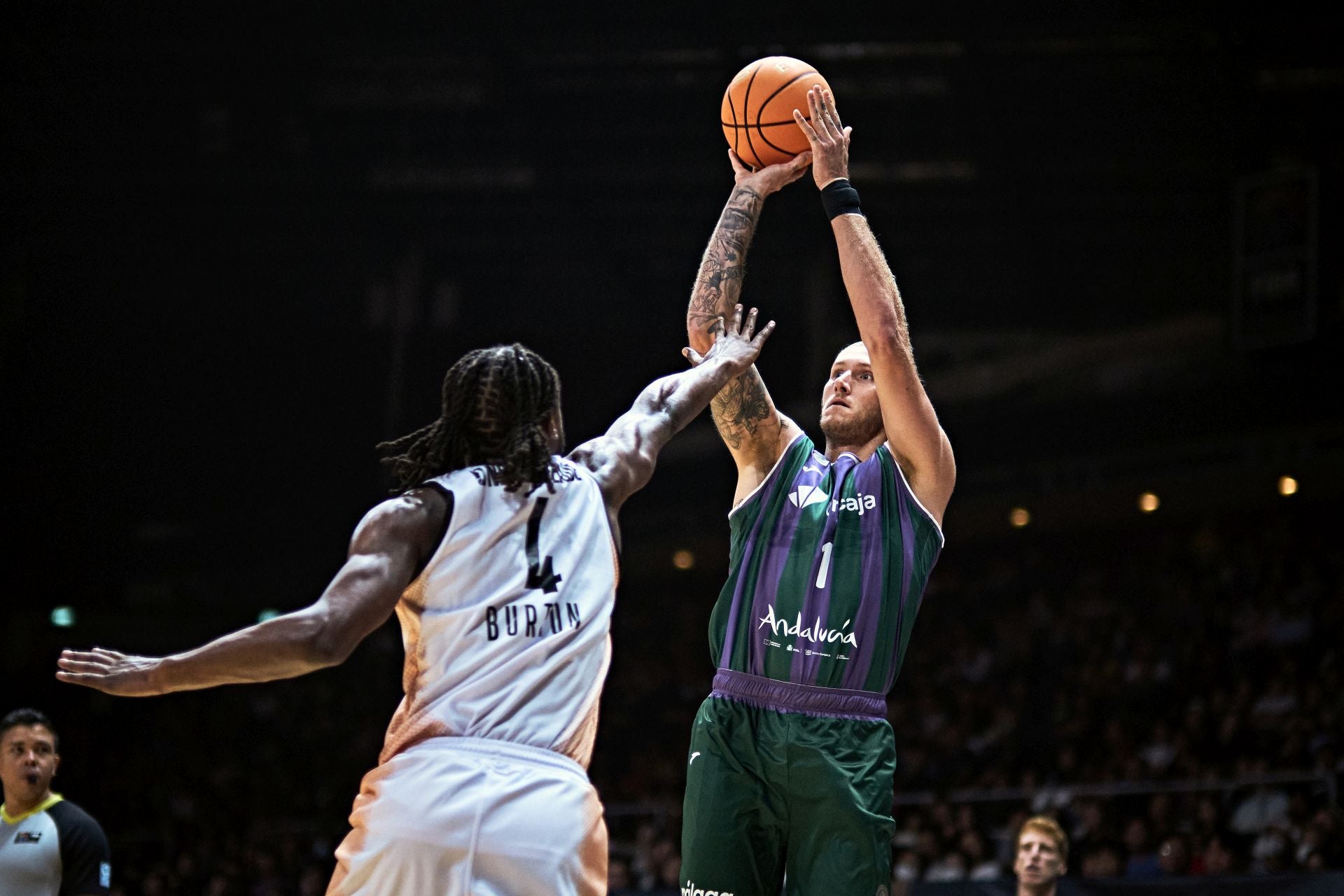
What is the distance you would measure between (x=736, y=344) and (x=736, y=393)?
26 centimetres

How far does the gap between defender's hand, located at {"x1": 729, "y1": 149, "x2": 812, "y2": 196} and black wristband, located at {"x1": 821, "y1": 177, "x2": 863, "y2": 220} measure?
1.22ft

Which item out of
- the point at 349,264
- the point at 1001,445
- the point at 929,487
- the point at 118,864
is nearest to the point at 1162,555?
the point at 1001,445

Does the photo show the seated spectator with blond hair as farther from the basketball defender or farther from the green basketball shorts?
the basketball defender

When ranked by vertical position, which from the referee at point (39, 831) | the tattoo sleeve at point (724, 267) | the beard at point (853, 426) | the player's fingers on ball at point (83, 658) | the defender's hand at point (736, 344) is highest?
the tattoo sleeve at point (724, 267)

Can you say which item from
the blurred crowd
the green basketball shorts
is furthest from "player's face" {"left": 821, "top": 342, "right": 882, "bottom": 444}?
the blurred crowd

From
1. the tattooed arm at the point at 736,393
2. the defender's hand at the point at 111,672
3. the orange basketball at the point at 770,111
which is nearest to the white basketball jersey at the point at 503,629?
the defender's hand at the point at 111,672

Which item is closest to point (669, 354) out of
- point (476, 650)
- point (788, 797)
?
point (788, 797)

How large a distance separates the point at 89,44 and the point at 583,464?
13.5 m

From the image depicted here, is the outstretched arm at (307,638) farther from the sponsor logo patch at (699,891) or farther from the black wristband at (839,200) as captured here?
the black wristband at (839,200)

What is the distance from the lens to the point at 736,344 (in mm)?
4766

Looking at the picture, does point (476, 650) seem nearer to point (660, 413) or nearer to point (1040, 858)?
point (660, 413)

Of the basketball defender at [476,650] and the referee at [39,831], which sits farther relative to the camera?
the referee at [39,831]

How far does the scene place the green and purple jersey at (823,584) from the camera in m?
4.48

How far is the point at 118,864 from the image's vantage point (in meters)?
16.3
